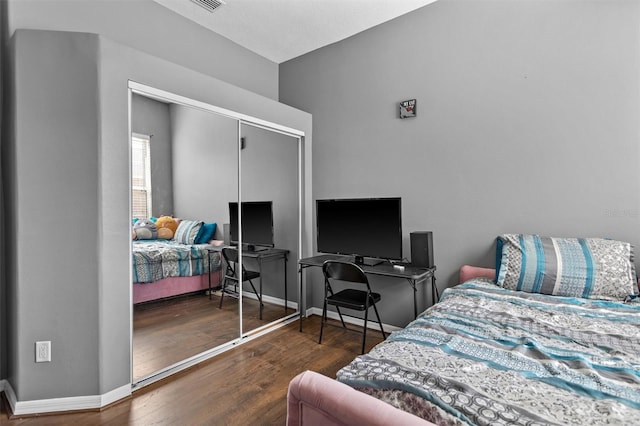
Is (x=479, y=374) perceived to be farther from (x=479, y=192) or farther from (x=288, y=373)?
(x=479, y=192)

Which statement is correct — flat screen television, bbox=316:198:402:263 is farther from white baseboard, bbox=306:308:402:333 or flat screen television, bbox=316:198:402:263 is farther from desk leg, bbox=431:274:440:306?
white baseboard, bbox=306:308:402:333

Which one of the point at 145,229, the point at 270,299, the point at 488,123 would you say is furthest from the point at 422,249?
the point at 145,229

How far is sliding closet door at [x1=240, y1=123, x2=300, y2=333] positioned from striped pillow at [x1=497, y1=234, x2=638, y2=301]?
6.66ft

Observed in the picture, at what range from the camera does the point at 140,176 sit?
7.75 ft

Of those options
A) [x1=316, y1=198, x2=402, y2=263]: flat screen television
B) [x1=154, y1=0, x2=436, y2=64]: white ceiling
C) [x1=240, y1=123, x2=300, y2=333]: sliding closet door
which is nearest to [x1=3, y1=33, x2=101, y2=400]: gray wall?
[x1=240, y1=123, x2=300, y2=333]: sliding closet door

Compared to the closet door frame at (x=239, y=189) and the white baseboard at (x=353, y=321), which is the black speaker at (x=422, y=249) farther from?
the closet door frame at (x=239, y=189)

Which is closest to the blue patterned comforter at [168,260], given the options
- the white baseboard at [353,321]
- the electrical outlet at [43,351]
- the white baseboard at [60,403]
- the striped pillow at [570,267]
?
the electrical outlet at [43,351]

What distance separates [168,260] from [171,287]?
8.3 inches

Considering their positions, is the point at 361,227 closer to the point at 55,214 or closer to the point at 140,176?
the point at 140,176

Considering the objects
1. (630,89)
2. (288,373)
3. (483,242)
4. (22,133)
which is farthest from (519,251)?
(22,133)

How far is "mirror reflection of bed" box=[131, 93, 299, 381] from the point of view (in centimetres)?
238

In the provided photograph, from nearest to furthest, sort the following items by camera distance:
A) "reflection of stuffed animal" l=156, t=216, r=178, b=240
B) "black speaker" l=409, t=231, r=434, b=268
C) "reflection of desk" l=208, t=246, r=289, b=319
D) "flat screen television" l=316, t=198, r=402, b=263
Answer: "reflection of stuffed animal" l=156, t=216, r=178, b=240 → "black speaker" l=409, t=231, r=434, b=268 → "flat screen television" l=316, t=198, r=402, b=263 → "reflection of desk" l=208, t=246, r=289, b=319

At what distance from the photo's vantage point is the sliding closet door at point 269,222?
311 cm

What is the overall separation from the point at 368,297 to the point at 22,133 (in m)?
2.62
